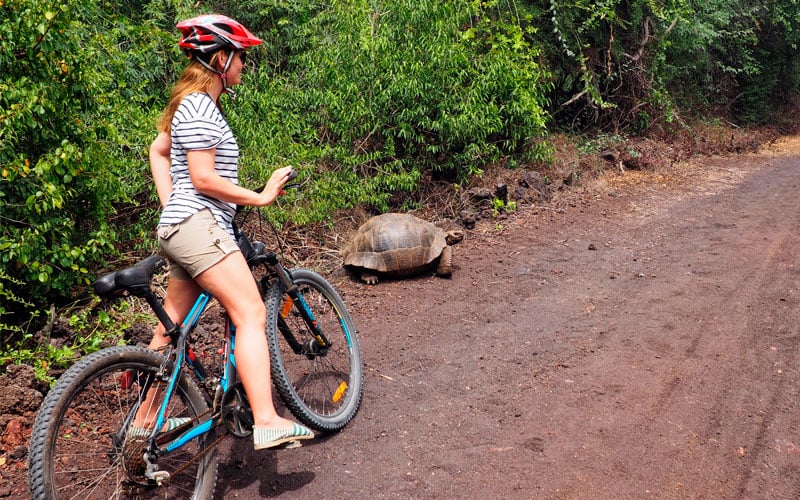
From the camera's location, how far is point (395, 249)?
6.54 m

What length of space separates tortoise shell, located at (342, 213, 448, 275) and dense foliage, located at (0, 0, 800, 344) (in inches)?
37.1

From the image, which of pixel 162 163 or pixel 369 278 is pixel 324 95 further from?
pixel 162 163

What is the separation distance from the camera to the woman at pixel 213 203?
303cm

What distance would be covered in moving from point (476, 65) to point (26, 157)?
5955 mm

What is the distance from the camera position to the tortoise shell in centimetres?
654

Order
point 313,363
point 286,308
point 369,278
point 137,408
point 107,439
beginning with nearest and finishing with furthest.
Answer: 1. point 137,408
2. point 107,439
3. point 286,308
4. point 313,363
5. point 369,278

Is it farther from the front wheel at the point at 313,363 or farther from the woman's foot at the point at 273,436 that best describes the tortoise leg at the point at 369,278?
the woman's foot at the point at 273,436

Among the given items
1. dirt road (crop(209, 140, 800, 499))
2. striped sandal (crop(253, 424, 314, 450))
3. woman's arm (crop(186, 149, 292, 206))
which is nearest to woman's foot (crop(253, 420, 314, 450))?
striped sandal (crop(253, 424, 314, 450))

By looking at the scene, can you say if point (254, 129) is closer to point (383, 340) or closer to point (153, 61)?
point (153, 61)

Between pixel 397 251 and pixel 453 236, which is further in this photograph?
pixel 453 236

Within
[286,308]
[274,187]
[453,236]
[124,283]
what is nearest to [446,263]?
[453,236]

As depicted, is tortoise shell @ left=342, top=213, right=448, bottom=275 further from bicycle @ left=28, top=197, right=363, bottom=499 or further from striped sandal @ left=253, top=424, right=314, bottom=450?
striped sandal @ left=253, top=424, right=314, bottom=450

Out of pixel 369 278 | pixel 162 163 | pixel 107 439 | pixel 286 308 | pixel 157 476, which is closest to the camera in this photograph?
pixel 157 476

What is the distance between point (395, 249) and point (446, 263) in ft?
1.79
